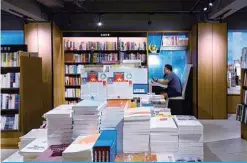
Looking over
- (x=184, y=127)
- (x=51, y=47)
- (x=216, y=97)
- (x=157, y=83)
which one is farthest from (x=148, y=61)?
(x=184, y=127)

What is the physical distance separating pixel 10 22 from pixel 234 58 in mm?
7230

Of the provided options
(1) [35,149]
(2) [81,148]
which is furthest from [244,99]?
(2) [81,148]

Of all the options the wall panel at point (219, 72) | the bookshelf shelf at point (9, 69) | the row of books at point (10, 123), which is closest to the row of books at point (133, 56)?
the wall panel at point (219, 72)

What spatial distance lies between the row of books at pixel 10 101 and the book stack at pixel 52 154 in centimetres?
435

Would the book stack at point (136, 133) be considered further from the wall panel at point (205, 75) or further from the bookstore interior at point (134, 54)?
the wall panel at point (205, 75)

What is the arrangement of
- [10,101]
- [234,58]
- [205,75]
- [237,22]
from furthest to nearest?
[234,58], [237,22], [205,75], [10,101]

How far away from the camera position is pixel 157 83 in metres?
9.70

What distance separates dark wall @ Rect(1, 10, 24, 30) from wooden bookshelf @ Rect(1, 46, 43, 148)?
3.25 meters

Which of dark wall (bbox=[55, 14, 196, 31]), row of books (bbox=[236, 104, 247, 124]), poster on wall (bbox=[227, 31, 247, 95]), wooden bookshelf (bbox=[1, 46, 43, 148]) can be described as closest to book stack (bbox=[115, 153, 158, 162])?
wooden bookshelf (bbox=[1, 46, 43, 148])

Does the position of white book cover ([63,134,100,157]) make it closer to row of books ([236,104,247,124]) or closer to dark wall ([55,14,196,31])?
row of books ([236,104,247,124])

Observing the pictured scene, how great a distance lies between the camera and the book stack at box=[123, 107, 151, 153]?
2691mm

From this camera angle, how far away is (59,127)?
2.77 meters

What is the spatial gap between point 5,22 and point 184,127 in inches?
360

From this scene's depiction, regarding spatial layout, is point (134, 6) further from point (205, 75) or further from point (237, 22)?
point (237, 22)
